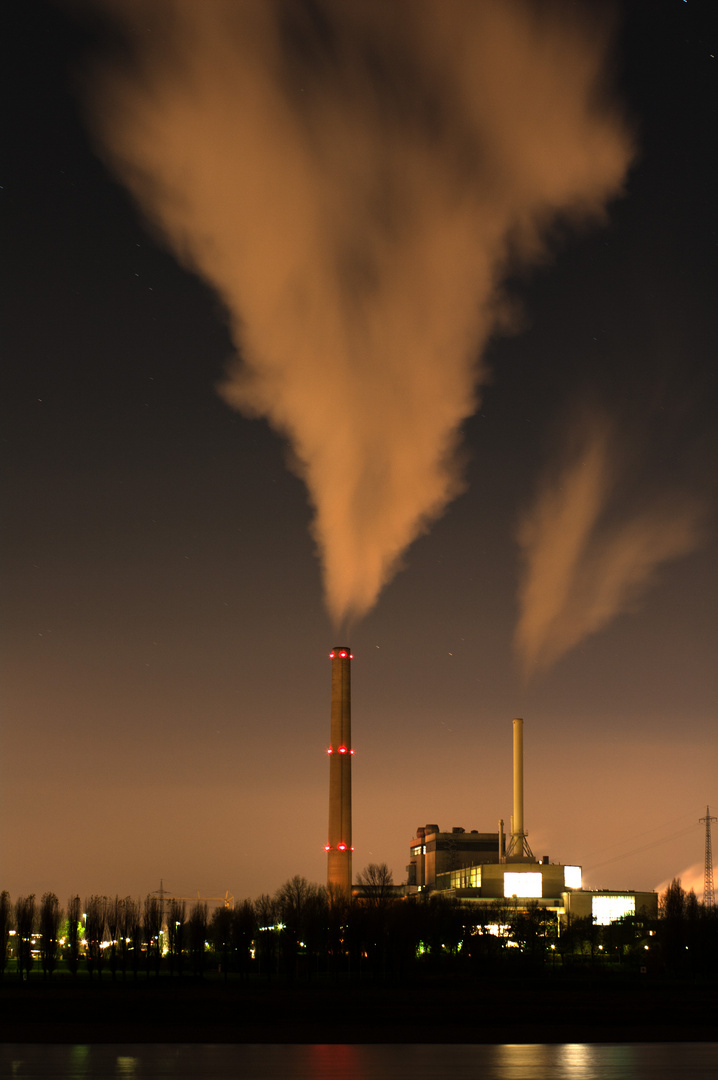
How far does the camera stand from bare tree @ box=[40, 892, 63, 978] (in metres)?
93.0

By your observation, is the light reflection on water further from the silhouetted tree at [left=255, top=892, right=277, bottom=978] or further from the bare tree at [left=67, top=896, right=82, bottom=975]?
the bare tree at [left=67, top=896, right=82, bottom=975]

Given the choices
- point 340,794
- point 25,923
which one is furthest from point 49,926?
point 340,794

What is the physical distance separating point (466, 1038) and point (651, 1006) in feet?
66.9

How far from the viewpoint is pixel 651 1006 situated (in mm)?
47500

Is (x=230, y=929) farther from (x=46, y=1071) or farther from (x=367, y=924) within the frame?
(x=46, y=1071)

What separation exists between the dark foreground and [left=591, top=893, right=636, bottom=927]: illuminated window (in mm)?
85905

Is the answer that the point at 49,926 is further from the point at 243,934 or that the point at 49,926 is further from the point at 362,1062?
the point at 362,1062

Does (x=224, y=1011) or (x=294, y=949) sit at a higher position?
(x=224, y=1011)

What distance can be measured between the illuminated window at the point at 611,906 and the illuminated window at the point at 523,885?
7.90 m

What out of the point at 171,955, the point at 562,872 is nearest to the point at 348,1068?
the point at 171,955

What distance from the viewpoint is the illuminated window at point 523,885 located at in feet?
500

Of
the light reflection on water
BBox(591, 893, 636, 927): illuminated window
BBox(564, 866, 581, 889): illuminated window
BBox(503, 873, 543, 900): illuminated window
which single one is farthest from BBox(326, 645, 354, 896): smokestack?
the light reflection on water

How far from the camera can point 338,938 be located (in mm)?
90312

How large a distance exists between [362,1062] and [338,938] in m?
69.1
